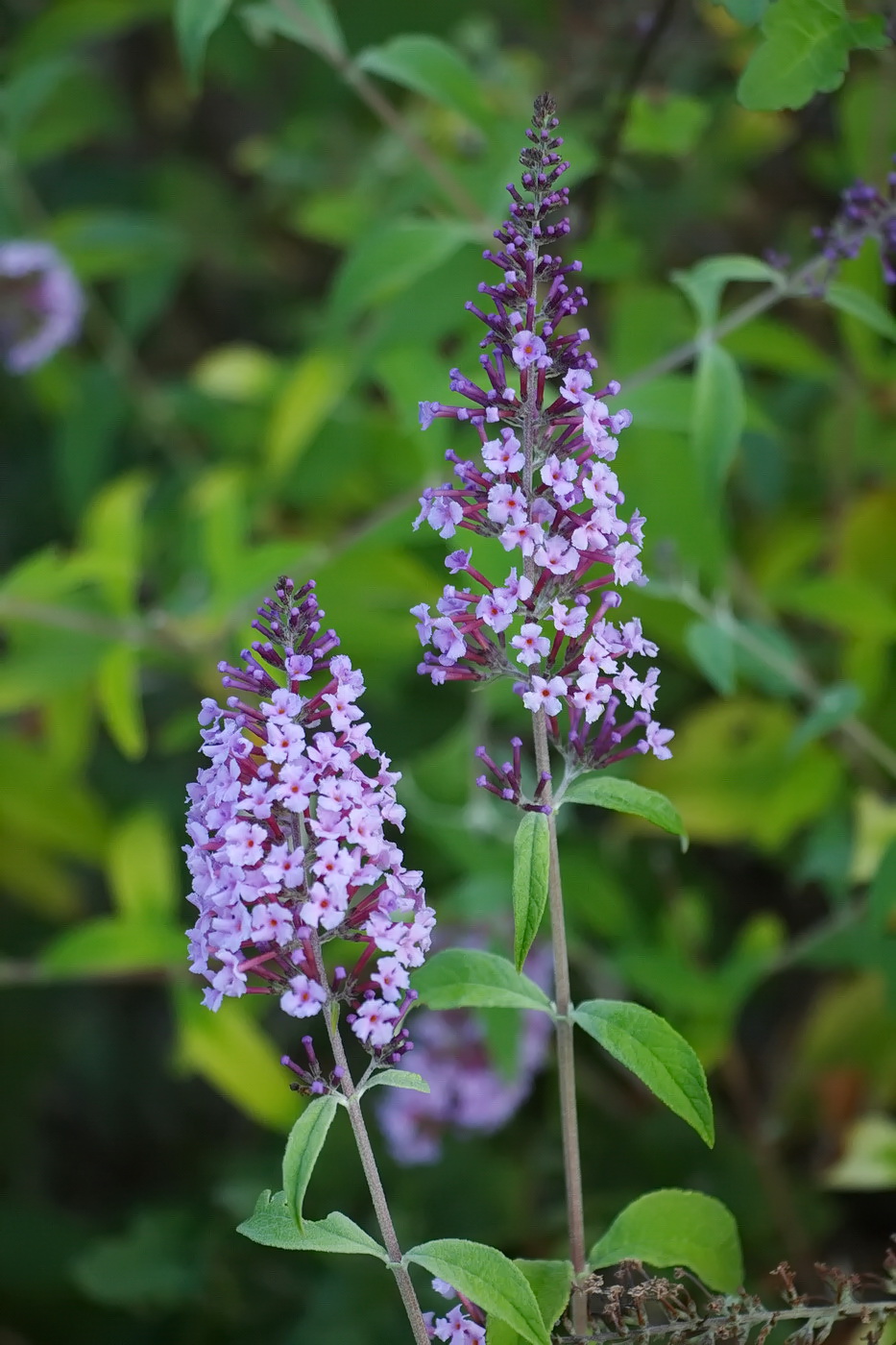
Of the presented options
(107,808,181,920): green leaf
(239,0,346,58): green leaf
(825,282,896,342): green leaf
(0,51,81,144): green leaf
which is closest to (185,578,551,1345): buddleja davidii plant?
(825,282,896,342): green leaf

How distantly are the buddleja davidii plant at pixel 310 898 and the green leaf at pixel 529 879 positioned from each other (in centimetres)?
8

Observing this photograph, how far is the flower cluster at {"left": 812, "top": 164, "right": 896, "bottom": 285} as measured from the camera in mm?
1720

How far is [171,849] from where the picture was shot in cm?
313

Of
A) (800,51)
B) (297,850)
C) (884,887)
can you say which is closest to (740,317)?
(800,51)

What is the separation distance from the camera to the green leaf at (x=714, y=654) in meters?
1.85

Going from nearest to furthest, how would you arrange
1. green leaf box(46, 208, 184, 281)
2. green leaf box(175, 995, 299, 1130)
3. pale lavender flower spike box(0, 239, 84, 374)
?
green leaf box(175, 995, 299, 1130)
green leaf box(46, 208, 184, 281)
pale lavender flower spike box(0, 239, 84, 374)

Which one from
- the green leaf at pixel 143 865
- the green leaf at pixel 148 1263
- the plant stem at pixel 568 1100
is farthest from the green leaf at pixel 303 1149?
the green leaf at pixel 148 1263

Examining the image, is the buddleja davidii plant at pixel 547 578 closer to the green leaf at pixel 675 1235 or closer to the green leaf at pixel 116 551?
the green leaf at pixel 675 1235

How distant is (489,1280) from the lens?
112 centimetres

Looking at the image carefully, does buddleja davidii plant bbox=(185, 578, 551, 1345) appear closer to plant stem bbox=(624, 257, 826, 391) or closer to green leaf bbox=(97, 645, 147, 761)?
plant stem bbox=(624, 257, 826, 391)

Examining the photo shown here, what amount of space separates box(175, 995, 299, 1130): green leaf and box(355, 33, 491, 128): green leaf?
1704 mm

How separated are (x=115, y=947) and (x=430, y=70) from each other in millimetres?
1627

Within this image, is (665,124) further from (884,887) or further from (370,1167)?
(370,1167)

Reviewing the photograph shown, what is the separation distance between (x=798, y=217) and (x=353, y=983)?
2.63 m
